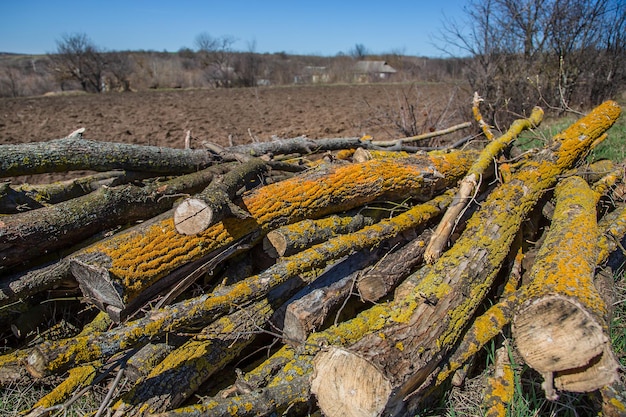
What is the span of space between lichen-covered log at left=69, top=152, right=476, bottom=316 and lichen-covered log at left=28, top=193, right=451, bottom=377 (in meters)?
0.15

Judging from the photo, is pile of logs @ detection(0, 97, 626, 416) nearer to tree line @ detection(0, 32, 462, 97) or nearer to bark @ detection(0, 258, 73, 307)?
bark @ detection(0, 258, 73, 307)

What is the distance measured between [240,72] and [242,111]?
1920cm

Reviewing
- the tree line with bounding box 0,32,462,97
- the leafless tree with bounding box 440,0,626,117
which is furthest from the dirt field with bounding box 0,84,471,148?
the tree line with bounding box 0,32,462,97

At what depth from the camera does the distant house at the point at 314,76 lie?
35.6 metres

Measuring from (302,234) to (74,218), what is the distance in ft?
4.97

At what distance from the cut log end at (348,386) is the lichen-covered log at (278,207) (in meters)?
1.13

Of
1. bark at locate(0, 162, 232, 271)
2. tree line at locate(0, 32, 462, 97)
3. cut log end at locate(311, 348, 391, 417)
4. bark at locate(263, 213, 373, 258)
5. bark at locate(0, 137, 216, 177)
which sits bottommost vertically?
cut log end at locate(311, 348, 391, 417)

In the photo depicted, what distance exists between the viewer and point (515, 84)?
34.3 feet

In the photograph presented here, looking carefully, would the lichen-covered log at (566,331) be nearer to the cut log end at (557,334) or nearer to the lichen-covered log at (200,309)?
the cut log end at (557,334)

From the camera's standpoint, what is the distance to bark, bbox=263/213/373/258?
2.87 meters

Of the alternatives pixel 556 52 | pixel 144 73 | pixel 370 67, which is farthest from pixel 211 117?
pixel 370 67

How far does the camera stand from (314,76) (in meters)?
36.1

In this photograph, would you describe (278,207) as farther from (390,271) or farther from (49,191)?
(49,191)

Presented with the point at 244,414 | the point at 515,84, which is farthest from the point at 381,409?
the point at 515,84
